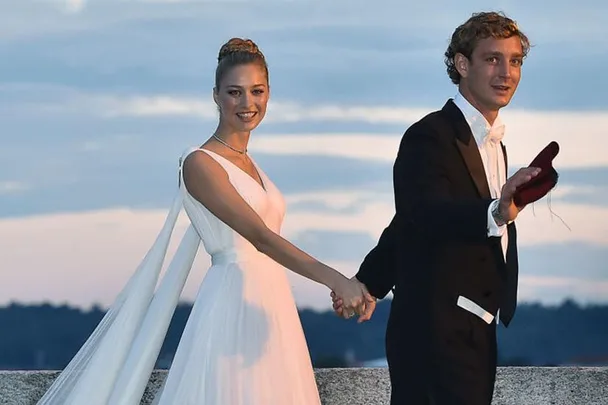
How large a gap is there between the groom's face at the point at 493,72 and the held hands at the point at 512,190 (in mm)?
616

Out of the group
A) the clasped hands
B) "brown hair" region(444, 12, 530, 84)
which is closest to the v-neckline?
the clasped hands

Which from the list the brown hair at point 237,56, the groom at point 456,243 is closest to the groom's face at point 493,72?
the groom at point 456,243

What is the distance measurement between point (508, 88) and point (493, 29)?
0.29 m

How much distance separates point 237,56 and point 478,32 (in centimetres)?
133

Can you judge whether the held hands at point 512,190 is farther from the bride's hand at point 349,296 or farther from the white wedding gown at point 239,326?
the white wedding gown at point 239,326

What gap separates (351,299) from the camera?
6348 mm

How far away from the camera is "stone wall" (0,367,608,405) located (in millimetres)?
7609

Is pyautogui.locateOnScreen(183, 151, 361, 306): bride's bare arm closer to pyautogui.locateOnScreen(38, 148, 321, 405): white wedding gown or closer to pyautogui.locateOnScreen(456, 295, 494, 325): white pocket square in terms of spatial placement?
pyautogui.locateOnScreen(38, 148, 321, 405): white wedding gown

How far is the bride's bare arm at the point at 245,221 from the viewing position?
6336 mm

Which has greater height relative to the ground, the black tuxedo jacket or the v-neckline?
the v-neckline

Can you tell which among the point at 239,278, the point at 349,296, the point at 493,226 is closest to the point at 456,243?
the point at 493,226

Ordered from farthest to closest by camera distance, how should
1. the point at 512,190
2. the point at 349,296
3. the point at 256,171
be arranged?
the point at 256,171 → the point at 349,296 → the point at 512,190

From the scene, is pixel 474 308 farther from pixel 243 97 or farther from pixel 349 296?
pixel 243 97

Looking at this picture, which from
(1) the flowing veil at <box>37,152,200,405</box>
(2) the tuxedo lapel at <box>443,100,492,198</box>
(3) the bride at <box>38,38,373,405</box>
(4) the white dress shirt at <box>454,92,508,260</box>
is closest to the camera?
(2) the tuxedo lapel at <box>443,100,492,198</box>
